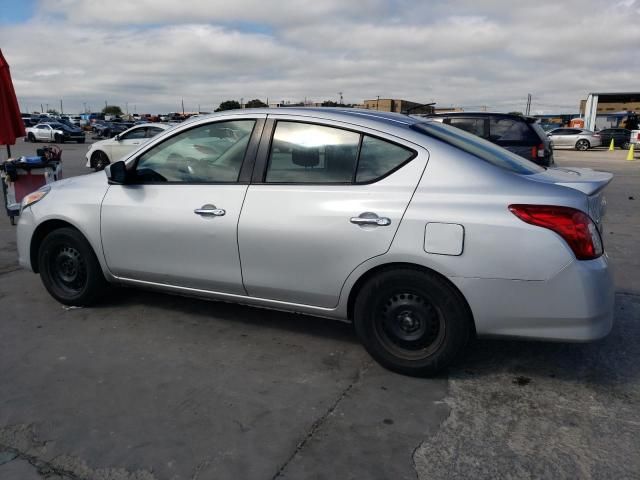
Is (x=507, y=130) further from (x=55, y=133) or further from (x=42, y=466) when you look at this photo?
(x=55, y=133)

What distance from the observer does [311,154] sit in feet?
11.4

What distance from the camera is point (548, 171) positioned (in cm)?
366

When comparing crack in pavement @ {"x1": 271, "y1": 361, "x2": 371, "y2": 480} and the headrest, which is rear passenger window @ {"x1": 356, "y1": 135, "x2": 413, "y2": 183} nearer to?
the headrest

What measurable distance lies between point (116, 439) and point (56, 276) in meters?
2.29

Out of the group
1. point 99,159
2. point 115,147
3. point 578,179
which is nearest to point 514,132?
point 578,179

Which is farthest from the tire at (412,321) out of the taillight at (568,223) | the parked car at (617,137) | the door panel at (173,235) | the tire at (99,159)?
the parked car at (617,137)

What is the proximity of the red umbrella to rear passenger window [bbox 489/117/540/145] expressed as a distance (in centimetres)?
793

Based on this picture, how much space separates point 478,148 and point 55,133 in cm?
3671

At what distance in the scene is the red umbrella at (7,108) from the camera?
7402 mm

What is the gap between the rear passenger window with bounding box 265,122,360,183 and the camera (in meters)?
3.36

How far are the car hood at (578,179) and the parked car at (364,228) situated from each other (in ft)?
0.07

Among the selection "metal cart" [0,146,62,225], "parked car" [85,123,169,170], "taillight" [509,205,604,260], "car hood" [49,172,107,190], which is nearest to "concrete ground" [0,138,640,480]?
"taillight" [509,205,604,260]

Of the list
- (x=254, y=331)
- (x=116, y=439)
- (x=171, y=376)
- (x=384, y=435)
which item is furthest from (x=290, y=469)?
(x=254, y=331)

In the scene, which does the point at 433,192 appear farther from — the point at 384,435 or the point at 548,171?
the point at 384,435
